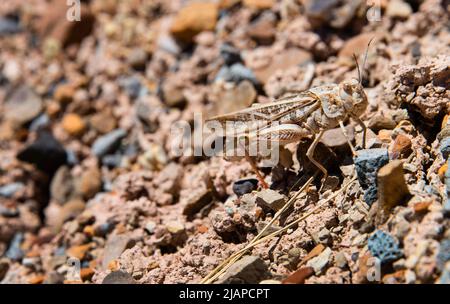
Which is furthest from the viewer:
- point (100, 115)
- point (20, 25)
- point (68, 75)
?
point (20, 25)

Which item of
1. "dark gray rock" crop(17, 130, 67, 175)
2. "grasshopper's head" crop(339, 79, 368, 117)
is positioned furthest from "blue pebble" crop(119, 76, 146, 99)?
"grasshopper's head" crop(339, 79, 368, 117)

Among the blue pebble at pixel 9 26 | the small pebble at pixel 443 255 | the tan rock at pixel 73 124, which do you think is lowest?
the small pebble at pixel 443 255

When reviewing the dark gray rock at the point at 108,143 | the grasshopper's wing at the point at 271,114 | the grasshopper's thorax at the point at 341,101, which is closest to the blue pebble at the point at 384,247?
the grasshopper's thorax at the point at 341,101

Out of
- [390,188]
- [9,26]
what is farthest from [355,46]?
[9,26]

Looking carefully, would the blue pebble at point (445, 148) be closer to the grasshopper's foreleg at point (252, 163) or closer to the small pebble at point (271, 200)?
A: the small pebble at point (271, 200)

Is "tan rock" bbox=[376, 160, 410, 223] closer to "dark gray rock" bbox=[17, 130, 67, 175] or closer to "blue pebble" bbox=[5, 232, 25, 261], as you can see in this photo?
"blue pebble" bbox=[5, 232, 25, 261]
